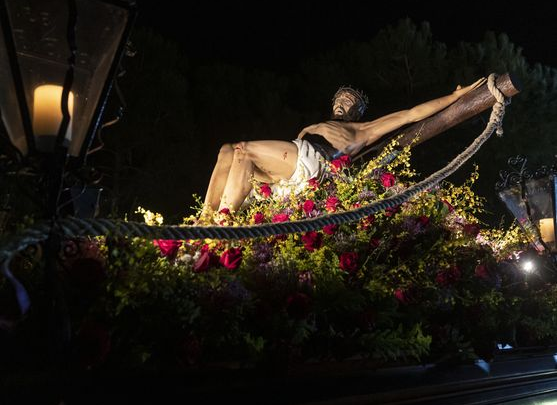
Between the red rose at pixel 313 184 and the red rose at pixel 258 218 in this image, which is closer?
the red rose at pixel 258 218

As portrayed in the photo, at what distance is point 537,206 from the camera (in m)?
4.89

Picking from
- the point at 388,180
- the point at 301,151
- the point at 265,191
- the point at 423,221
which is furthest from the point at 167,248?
the point at 301,151

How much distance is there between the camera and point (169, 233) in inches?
80.0

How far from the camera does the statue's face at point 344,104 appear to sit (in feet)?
15.4

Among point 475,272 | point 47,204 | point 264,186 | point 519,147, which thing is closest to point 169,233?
point 47,204

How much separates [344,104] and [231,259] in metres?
2.60

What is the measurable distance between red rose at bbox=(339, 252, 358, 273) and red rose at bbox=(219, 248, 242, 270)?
1.83ft

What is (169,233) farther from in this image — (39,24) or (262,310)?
(39,24)

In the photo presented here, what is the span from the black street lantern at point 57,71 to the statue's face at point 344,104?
9.77ft

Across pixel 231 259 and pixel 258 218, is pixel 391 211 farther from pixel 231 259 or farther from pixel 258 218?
pixel 231 259

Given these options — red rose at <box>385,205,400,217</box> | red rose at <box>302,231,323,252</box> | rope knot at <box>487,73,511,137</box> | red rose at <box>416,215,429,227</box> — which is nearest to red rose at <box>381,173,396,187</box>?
red rose at <box>385,205,400,217</box>

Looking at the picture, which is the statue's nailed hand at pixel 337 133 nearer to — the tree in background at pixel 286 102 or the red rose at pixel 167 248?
the red rose at pixel 167 248

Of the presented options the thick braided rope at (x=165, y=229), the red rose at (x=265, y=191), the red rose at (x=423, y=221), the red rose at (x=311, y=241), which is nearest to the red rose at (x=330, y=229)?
the red rose at (x=311, y=241)

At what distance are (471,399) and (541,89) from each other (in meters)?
8.12
